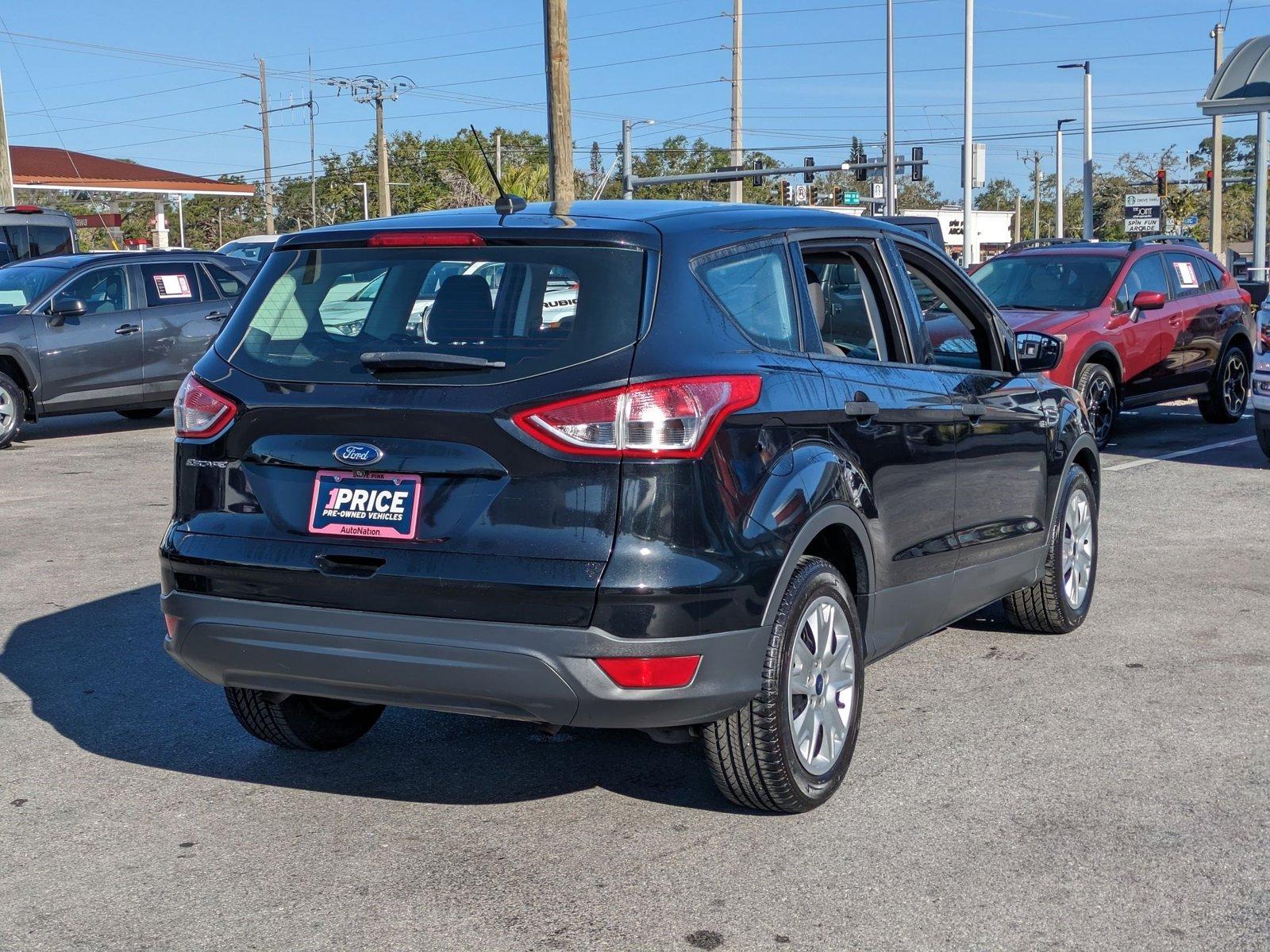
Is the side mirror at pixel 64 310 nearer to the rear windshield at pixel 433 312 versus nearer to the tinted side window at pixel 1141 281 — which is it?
the tinted side window at pixel 1141 281

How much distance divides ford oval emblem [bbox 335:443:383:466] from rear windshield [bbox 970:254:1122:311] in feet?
34.4

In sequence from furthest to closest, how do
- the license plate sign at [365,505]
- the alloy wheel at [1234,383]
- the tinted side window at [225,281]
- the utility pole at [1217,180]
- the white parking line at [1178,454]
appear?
the utility pole at [1217,180], the tinted side window at [225,281], the alloy wheel at [1234,383], the white parking line at [1178,454], the license plate sign at [365,505]

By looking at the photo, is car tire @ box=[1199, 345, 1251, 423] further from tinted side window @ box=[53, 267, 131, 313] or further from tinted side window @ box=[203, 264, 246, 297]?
tinted side window @ box=[53, 267, 131, 313]

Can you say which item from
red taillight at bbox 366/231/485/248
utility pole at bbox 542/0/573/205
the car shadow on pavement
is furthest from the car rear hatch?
utility pole at bbox 542/0/573/205

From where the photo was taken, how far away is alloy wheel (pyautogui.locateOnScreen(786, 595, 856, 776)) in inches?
176

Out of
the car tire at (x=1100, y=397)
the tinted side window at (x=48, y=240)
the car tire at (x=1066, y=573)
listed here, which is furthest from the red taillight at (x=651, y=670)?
the tinted side window at (x=48, y=240)

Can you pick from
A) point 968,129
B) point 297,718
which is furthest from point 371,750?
point 968,129

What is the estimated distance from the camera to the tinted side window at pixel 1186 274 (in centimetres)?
1485

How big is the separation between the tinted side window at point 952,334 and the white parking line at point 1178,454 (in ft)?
21.3

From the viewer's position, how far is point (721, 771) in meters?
4.45

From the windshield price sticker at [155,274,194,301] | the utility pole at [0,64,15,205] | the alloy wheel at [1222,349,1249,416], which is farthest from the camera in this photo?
the utility pole at [0,64,15,205]

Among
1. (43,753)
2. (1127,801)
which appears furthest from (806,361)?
(43,753)

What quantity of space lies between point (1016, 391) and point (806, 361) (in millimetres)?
1859

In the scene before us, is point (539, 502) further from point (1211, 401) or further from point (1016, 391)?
point (1211, 401)
